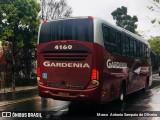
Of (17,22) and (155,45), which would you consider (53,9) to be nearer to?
(17,22)

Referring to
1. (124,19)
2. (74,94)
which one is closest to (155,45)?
(124,19)

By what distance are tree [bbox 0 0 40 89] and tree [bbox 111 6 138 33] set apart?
1653 inches

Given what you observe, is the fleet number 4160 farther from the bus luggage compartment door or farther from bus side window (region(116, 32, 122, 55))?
bus side window (region(116, 32, 122, 55))

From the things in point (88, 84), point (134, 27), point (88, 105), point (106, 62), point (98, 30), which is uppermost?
point (134, 27)

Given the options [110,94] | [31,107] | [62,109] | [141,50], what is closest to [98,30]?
[110,94]

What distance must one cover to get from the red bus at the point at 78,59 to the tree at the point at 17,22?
13.1m

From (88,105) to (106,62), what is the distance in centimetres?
281

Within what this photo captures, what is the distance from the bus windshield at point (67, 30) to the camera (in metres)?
10.6

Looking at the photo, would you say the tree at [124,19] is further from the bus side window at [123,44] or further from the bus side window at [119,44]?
the bus side window at [119,44]

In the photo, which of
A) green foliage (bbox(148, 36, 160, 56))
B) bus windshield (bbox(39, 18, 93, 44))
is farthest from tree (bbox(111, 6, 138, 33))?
bus windshield (bbox(39, 18, 93, 44))

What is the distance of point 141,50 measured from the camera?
17281 mm

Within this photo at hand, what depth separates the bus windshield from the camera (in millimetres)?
10578

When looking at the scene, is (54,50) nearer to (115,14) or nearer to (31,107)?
(31,107)

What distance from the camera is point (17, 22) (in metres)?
25.0
